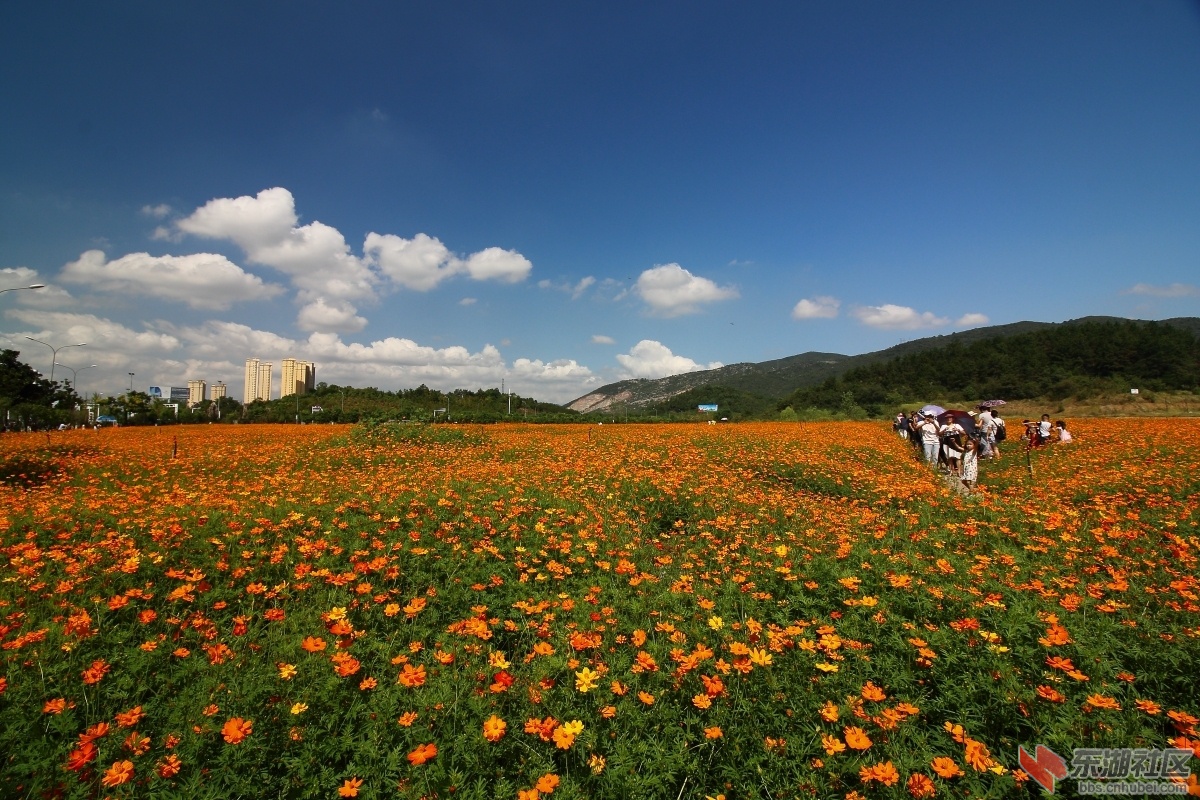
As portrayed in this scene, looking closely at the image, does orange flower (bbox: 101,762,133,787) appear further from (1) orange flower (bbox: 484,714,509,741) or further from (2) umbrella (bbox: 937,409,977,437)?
(2) umbrella (bbox: 937,409,977,437)

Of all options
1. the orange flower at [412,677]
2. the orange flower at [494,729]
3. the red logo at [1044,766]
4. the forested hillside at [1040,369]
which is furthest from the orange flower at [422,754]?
the forested hillside at [1040,369]

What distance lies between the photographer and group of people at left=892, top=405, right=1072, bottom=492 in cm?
1027

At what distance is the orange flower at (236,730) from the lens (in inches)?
87.3

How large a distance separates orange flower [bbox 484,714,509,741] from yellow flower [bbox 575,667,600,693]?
45 cm

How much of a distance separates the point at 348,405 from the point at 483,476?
59.2 metres

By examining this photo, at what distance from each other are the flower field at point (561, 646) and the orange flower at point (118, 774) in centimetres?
1

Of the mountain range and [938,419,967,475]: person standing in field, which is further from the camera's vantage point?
the mountain range

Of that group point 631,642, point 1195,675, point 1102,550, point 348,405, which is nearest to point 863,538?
point 1102,550

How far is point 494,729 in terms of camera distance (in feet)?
7.56

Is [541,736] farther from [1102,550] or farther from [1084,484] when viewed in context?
[1084,484]

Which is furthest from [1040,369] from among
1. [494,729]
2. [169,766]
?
[169,766]

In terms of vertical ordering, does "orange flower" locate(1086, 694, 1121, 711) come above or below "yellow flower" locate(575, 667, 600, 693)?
above

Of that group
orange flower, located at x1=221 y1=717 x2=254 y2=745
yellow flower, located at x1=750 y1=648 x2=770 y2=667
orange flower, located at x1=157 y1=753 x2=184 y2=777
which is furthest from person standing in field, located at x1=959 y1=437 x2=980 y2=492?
orange flower, located at x1=157 y1=753 x2=184 y2=777

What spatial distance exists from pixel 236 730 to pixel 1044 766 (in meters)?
3.54
